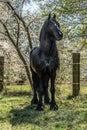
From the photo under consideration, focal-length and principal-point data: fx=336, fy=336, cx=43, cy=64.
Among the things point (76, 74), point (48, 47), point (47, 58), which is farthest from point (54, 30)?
point (76, 74)

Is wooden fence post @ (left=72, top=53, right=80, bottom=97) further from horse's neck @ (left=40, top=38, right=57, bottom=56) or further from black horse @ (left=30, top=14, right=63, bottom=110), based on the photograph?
horse's neck @ (left=40, top=38, right=57, bottom=56)

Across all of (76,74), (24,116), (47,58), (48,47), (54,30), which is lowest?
(76,74)

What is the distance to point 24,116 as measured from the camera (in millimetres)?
7637

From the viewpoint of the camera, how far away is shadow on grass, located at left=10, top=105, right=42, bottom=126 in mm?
7172

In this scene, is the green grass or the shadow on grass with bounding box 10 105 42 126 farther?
the shadow on grass with bounding box 10 105 42 126

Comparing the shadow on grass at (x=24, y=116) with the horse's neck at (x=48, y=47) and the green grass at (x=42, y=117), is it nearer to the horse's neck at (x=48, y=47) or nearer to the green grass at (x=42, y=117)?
the green grass at (x=42, y=117)

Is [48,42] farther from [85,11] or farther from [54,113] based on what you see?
[85,11]

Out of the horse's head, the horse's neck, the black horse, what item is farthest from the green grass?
the horse's head

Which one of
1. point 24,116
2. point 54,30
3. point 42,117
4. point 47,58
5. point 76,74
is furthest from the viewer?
point 76,74

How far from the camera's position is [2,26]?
46.8ft

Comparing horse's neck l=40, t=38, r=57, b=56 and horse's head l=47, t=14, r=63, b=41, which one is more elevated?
horse's head l=47, t=14, r=63, b=41

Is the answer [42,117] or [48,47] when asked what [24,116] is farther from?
[48,47]

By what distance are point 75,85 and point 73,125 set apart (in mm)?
4903

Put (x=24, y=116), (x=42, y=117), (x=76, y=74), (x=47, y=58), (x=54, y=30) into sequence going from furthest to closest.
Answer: (x=76, y=74) < (x=47, y=58) < (x=54, y=30) < (x=24, y=116) < (x=42, y=117)
